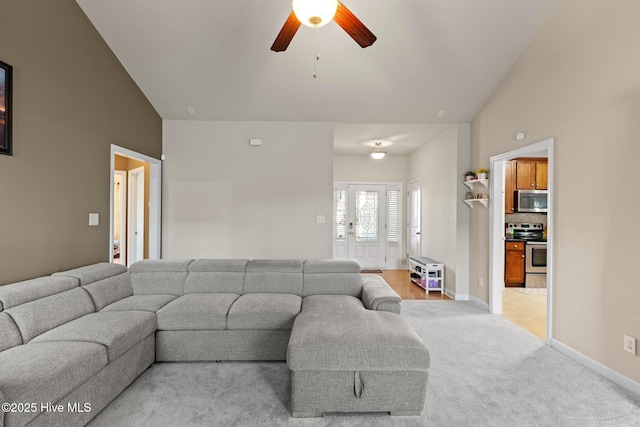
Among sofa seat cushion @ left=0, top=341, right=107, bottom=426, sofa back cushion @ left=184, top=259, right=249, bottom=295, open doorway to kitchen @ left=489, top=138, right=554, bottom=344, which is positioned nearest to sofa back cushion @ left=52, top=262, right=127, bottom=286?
sofa back cushion @ left=184, top=259, right=249, bottom=295

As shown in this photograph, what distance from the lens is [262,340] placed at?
264 centimetres

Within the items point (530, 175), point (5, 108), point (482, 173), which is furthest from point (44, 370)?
point (530, 175)

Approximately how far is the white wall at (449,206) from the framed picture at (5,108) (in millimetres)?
4983

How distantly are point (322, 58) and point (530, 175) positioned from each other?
14.9ft

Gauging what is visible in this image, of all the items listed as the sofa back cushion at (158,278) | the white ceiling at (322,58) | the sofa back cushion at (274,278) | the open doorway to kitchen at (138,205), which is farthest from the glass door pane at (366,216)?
the sofa back cushion at (158,278)

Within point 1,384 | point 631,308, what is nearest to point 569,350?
point 631,308

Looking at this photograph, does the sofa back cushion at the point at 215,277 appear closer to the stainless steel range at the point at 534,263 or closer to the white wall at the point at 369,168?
the white wall at the point at 369,168

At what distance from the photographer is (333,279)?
323 centimetres

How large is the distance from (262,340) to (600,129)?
10.9 ft

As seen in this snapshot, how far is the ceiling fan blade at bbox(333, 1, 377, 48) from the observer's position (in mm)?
1965

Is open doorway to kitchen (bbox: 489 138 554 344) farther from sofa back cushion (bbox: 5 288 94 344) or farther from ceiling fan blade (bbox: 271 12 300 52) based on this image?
sofa back cushion (bbox: 5 288 94 344)

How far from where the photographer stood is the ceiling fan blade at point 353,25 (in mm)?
1965

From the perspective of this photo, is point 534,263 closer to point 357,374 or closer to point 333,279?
point 333,279

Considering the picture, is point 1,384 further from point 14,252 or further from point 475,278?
point 475,278
